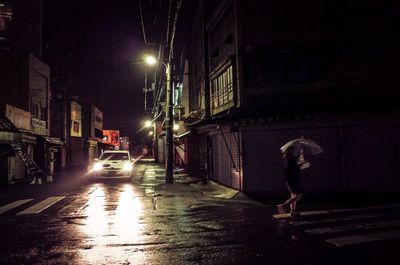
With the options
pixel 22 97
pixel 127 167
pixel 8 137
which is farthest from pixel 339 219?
pixel 22 97

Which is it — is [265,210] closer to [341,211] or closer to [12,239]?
[341,211]

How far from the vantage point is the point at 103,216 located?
11039 millimetres

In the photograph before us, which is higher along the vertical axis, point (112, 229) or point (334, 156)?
point (334, 156)

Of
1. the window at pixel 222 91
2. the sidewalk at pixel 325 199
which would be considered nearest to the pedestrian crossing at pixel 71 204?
the sidewalk at pixel 325 199

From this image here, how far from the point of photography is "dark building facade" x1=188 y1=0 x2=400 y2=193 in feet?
46.5

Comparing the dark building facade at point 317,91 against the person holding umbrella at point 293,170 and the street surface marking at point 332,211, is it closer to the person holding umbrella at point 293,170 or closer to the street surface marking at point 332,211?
the street surface marking at point 332,211

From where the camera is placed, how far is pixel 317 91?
15359 millimetres

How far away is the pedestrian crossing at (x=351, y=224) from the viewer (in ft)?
25.7

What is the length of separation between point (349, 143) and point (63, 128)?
2868 cm

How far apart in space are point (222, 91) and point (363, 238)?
480 inches

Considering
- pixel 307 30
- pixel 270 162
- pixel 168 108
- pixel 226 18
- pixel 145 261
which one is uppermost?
pixel 226 18

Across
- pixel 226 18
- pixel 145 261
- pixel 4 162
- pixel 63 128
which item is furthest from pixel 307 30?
pixel 63 128

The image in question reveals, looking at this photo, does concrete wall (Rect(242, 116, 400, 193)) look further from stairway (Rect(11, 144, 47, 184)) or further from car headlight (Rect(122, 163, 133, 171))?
stairway (Rect(11, 144, 47, 184))

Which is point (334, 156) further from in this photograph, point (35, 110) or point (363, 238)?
point (35, 110)
